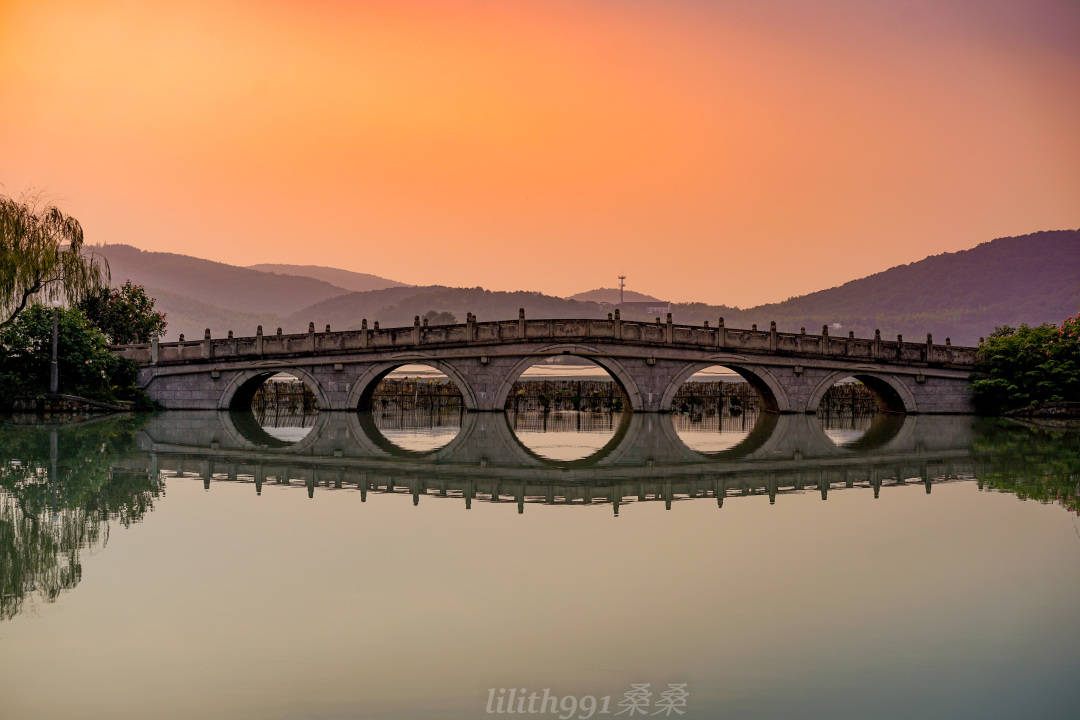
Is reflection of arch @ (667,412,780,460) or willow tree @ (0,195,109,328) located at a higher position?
willow tree @ (0,195,109,328)

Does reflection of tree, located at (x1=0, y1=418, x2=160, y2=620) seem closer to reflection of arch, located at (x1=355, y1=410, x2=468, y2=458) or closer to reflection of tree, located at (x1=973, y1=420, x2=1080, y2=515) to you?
reflection of arch, located at (x1=355, y1=410, x2=468, y2=458)

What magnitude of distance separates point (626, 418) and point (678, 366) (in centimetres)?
289

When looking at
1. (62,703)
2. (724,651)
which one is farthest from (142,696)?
(724,651)

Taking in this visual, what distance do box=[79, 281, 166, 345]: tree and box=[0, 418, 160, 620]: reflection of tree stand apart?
19216 millimetres

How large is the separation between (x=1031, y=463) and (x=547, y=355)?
18770mm

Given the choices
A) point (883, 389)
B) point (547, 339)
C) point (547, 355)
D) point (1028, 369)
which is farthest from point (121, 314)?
point (1028, 369)

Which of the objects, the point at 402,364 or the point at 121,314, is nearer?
the point at 402,364

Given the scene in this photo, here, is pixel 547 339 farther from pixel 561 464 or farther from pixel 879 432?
pixel 561 464

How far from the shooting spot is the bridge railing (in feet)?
126

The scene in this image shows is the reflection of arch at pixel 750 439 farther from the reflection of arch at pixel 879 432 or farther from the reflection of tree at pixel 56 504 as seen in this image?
the reflection of tree at pixel 56 504

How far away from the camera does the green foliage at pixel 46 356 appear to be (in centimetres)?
3619

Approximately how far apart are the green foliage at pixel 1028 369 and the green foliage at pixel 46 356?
102ft

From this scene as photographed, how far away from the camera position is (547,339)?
3822 centimetres

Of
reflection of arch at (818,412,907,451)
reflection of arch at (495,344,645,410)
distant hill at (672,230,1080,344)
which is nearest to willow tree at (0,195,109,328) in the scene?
reflection of arch at (495,344,645,410)
